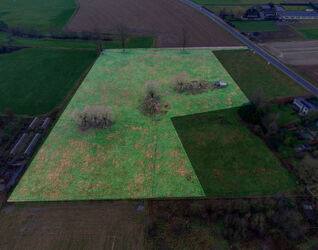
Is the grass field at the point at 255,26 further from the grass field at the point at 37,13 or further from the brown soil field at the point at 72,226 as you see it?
the brown soil field at the point at 72,226


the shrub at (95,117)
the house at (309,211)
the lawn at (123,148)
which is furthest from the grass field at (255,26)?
the house at (309,211)

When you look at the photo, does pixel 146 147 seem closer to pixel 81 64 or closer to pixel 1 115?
pixel 1 115

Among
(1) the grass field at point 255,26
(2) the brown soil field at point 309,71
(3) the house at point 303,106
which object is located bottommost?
(3) the house at point 303,106

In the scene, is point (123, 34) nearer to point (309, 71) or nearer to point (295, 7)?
point (309, 71)

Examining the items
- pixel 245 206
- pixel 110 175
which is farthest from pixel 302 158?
pixel 110 175

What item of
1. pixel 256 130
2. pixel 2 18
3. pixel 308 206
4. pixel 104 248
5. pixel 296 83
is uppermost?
pixel 2 18

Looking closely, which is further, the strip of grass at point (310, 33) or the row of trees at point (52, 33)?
the row of trees at point (52, 33)

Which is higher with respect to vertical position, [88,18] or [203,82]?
[88,18]

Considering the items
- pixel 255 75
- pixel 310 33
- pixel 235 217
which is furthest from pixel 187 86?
pixel 310 33
